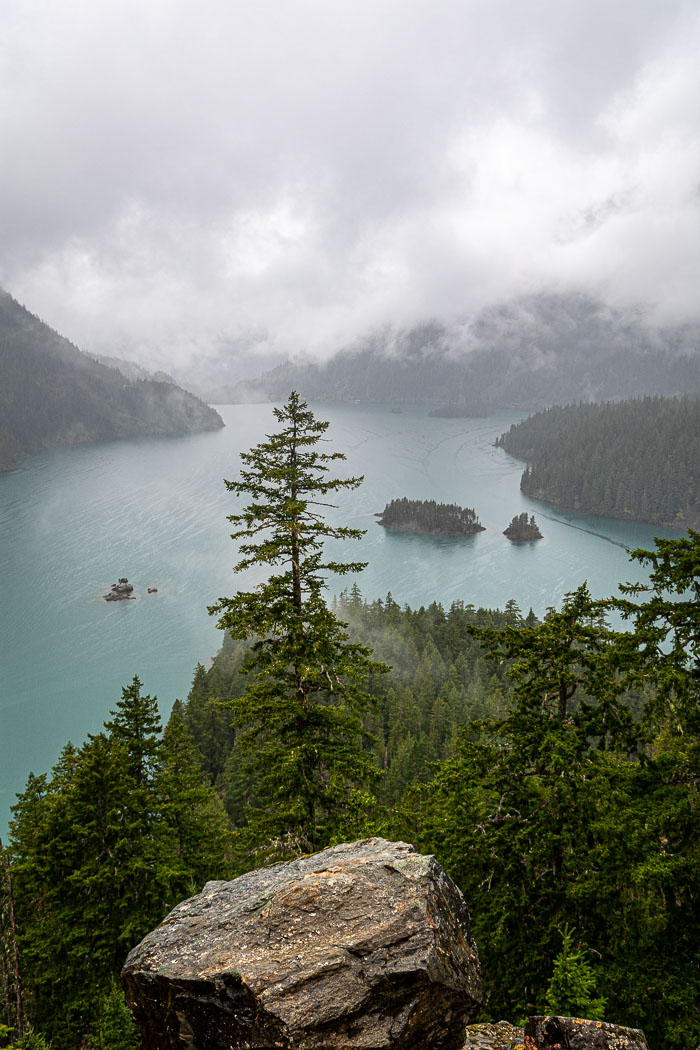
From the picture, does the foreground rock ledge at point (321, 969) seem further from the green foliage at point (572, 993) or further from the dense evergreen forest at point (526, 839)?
the dense evergreen forest at point (526, 839)

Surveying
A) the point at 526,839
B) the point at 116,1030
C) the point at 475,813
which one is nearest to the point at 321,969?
the point at 526,839

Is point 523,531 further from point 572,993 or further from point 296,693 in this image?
point 572,993

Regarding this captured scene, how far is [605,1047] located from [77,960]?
1750 cm

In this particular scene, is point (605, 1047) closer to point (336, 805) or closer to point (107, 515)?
point (336, 805)

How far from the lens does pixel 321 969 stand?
24.7 feet

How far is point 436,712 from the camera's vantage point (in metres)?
71.7

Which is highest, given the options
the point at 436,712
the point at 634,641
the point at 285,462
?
the point at 285,462

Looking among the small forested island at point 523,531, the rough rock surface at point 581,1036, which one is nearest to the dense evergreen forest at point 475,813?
the rough rock surface at point 581,1036

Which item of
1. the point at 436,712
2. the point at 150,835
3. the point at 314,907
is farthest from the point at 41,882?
the point at 436,712

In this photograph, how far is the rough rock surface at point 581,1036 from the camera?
7797 millimetres

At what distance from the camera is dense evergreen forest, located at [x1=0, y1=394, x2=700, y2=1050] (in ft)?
36.8

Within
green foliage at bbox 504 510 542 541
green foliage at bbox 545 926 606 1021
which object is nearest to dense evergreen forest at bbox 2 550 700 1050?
green foliage at bbox 545 926 606 1021

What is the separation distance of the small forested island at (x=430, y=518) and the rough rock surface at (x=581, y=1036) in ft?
589

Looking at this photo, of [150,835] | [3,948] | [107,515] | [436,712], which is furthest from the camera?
[107,515]
